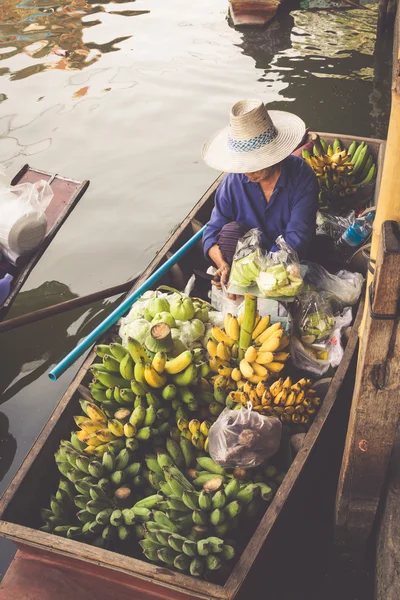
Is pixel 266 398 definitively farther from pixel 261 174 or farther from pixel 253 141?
pixel 253 141

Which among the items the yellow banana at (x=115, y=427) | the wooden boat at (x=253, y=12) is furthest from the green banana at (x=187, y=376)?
the wooden boat at (x=253, y=12)

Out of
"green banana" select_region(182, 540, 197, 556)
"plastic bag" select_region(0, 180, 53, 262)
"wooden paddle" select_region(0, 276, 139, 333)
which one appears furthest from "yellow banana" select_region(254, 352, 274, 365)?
"plastic bag" select_region(0, 180, 53, 262)

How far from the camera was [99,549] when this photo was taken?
2.16 meters

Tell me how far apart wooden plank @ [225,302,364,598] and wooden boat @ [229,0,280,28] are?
324 inches

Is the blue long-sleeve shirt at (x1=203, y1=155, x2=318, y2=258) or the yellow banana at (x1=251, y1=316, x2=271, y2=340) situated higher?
the blue long-sleeve shirt at (x1=203, y1=155, x2=318, y2=258)

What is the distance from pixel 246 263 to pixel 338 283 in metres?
0.72

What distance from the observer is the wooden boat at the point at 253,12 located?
30.7 feet

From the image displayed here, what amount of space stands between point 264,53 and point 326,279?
6.80 metres

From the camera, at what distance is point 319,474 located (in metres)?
3.12

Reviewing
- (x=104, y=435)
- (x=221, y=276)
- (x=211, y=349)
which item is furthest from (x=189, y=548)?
(x=221, y=276)

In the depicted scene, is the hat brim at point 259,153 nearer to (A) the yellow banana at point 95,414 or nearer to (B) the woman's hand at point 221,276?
(B) the woman's hand at point 221,276

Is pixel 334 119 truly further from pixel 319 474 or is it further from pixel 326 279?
pixel 319 474

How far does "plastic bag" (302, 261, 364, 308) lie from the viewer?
3.36m

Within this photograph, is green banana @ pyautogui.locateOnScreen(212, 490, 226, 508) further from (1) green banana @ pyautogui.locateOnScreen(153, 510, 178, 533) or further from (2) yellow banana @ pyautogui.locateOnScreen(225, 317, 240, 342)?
(2) yellow banana @ pyautogui.locateOnScreen(225, 317, 240, 342)
